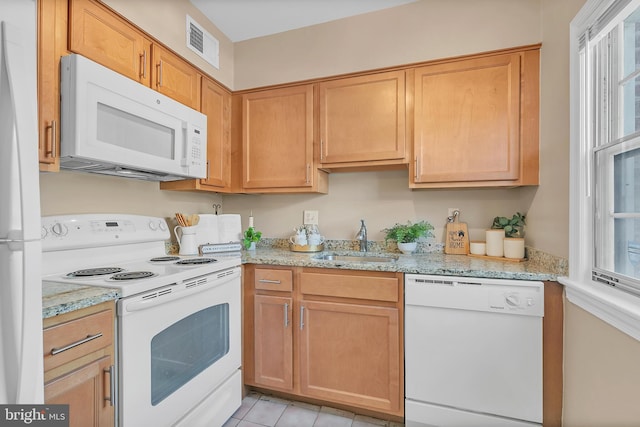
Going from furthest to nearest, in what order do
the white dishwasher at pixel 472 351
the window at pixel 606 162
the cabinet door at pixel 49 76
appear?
the white dishwasher at pixel 472 351 < the cabinet door at pixel 49 76 < the window at pixel 606 162

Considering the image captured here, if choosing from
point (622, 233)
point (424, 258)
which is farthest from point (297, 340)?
point (622, 233)

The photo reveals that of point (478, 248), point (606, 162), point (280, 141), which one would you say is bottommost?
point (478, 248)

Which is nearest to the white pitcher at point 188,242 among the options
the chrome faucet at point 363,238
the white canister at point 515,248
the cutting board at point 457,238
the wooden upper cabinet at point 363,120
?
the wooden upper cabinet at point 363,120

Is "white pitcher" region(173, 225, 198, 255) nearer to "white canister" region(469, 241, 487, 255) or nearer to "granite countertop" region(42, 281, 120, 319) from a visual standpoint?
"granite countertop" region(42, 281, 120, 319)

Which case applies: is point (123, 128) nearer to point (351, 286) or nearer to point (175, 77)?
point (175, 77)

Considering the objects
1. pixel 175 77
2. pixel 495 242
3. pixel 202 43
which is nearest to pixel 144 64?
pixel 175 77

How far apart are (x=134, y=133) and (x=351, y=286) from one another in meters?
1.37

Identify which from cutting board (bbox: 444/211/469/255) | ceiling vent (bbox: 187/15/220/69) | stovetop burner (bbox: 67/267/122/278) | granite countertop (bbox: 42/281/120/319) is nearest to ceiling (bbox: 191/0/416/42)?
ceiling vent (bbox: 187/15/220/69)

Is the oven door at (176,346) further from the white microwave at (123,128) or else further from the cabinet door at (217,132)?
the cabinet door at (217,132)

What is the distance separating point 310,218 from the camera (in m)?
2.41

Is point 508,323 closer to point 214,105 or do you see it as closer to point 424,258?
point 424,258

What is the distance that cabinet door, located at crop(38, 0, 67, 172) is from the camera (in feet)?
3.81

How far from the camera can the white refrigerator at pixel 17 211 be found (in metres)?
0.67

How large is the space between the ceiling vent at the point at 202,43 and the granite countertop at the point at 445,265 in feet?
4.55
